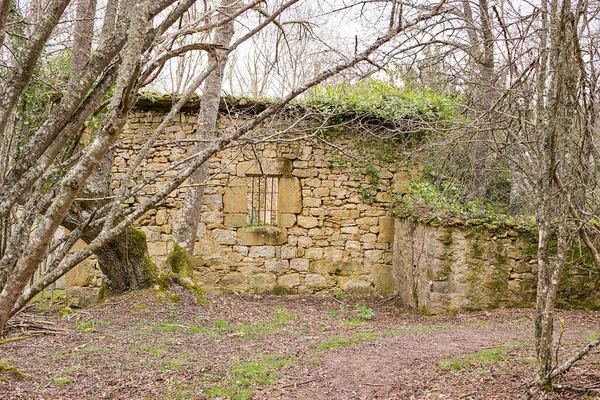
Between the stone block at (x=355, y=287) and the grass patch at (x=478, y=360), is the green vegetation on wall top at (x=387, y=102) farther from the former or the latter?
the grass patch at (x=478, y=360)

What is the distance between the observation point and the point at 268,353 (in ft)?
17.9

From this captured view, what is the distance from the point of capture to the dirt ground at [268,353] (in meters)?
4.09

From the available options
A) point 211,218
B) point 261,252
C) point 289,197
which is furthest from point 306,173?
point 211,218

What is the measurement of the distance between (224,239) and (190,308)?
227 centimetres

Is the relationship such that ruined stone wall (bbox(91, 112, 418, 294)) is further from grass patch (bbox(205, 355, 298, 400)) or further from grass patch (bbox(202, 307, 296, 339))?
grass patch (bbox(205, 355, 298, 400))

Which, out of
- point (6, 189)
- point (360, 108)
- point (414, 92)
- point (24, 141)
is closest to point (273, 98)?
point (360, 108)

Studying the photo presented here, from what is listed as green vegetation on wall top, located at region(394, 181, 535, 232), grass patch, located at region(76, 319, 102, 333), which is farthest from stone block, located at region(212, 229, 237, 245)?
grass patch, located at region(76, 319, 102, 333)

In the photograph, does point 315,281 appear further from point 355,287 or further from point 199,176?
point 199,176

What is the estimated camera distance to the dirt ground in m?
4.09

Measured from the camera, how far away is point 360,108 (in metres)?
9.16

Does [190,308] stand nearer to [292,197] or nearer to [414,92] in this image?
[292,197]

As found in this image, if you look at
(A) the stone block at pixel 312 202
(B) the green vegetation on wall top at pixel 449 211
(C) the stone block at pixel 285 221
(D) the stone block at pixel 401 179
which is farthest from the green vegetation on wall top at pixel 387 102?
(C) the stone block at pixel 285 221

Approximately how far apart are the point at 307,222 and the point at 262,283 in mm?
1304

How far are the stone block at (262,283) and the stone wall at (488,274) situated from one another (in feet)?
9.28
